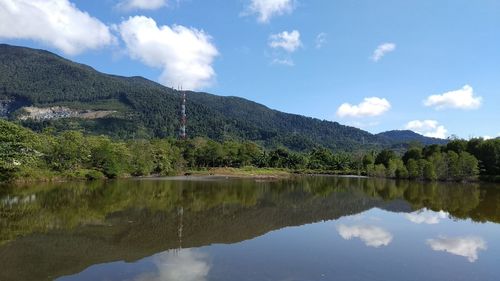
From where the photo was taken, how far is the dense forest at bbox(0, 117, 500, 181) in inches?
2480

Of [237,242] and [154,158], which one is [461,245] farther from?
[154,158]

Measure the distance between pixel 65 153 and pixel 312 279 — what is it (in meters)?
71.9

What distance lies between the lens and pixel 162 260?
59.5ft

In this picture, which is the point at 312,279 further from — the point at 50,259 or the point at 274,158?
the point at 274,158

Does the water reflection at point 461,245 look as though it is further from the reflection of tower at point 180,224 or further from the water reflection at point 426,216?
the reflection of tower at point 180,224

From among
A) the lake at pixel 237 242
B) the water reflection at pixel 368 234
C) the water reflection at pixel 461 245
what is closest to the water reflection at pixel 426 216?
the lake at pixel 237 242

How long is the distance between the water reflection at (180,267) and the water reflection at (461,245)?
12.8 meters

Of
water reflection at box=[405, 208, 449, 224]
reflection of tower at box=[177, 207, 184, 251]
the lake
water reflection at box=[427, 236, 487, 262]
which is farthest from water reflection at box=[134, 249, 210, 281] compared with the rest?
water reflection at box=[405, 208, 449, 224]

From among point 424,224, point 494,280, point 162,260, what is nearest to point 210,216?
point 162,260

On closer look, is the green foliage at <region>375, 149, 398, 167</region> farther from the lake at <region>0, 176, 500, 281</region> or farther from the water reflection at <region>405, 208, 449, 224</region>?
the water reflection at <region>405, 208, 449, 224</region>

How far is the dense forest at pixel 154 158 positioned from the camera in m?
63.0

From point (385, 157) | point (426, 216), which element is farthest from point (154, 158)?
point (426, 216)

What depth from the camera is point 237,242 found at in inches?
908

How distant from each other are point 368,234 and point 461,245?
533 centimetres
